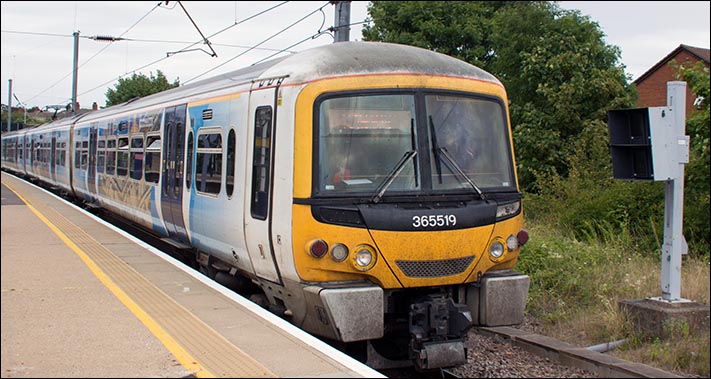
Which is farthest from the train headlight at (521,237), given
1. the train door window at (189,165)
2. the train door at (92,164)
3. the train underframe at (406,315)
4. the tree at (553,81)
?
the train door at (92,164)

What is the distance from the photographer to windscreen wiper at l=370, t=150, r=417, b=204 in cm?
667

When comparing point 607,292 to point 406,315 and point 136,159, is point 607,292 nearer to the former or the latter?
point 406,315

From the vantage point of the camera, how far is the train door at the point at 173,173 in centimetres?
1040

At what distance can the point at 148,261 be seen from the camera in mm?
10047

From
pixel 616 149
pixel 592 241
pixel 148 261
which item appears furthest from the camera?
pixel 592 241

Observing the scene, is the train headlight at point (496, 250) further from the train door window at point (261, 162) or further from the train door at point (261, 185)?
the train door window at point (261, 162)

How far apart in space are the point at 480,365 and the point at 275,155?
110 inches

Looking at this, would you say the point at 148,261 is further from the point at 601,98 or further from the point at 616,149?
the point at 601,98

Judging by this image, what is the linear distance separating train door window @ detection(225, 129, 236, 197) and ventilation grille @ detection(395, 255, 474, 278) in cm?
241

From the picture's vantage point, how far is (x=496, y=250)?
23.6ft

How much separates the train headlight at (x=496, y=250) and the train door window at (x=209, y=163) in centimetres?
321

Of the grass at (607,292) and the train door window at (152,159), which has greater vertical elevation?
the train door window at (152,159)

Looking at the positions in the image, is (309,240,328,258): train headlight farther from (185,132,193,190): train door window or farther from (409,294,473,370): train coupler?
(185,132,193,190): train door window

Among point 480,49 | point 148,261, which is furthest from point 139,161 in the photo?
point 480,49
